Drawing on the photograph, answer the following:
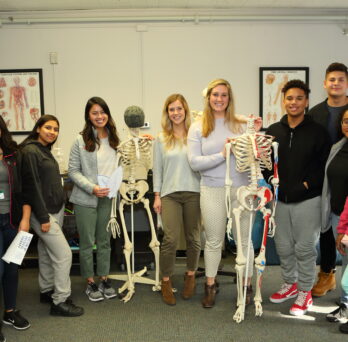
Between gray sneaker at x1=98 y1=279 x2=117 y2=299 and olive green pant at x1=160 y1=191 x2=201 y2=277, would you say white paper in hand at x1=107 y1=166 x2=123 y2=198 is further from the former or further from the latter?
gray sneaker at x1=98 y1=279 x2=117 y2=299

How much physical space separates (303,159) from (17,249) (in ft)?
6.73

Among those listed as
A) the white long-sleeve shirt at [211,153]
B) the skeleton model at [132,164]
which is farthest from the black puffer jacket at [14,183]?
the white long-sleeve shirt at [211,153]

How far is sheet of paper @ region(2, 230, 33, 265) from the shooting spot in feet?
7.76

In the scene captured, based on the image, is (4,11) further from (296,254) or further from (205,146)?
(296,254)

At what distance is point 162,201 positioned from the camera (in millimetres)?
2936

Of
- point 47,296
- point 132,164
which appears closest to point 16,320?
point 47,296

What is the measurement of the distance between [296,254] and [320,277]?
61 centimetres

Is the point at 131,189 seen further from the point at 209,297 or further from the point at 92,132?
the point at 209,297

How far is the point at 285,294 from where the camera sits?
2994 millimetres

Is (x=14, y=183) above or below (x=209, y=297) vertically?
above

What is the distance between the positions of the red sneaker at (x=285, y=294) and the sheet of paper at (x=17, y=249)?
1949mm

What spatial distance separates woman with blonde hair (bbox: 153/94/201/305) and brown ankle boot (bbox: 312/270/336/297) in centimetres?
113

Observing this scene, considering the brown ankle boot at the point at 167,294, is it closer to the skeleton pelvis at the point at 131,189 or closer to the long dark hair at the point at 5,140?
the skeleton pelvis at the point at 131,189

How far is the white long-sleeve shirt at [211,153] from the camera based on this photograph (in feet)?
8.74
